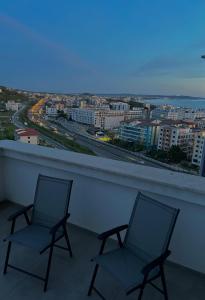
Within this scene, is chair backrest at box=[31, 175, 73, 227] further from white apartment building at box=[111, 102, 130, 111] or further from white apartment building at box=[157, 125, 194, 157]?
white apartment building at box=[111, 102, 130, 111]

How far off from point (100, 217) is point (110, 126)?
3.59 feet

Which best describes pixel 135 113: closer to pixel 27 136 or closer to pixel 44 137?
pixel 44 137

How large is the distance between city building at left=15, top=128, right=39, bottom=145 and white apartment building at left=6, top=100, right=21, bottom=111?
0.41 m

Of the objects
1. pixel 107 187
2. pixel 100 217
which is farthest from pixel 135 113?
pixel 100 217

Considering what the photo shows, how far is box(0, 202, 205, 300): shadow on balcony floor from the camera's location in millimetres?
1956

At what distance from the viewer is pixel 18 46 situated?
3.82 m

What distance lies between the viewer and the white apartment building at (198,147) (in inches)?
102

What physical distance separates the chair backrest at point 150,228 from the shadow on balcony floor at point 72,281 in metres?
0.38

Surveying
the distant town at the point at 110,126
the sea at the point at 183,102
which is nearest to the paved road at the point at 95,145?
the distant town at the point at 110,126

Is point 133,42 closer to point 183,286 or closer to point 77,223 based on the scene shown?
point 77,223

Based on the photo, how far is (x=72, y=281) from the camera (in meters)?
2.12

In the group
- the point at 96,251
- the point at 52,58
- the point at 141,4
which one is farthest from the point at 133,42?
the point at 96,251

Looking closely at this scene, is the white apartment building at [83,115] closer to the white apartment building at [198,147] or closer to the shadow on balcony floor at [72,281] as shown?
the white apartment building at [198,147]

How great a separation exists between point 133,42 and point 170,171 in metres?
2.07
